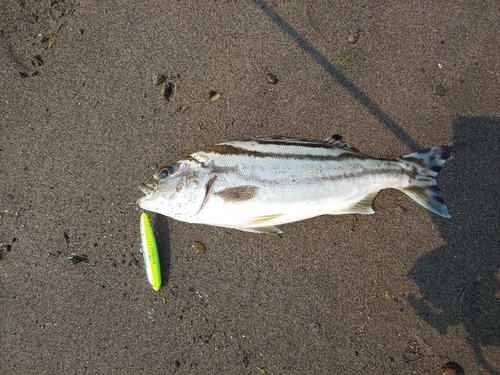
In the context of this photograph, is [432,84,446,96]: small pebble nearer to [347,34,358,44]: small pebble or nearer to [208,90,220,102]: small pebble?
[347,34,358,44]: small pebble

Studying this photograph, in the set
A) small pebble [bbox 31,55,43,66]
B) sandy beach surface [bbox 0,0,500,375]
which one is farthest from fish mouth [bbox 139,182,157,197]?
small pebble [bbox 31,55,43,66]

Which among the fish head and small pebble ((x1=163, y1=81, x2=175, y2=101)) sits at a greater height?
small pebble ((x1=163, y1=81, x2=175, y2=101))

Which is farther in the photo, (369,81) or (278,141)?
(369,81)

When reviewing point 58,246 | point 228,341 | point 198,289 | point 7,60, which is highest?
point 7,60

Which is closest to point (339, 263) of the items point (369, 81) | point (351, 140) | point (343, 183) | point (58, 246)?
point (343, 183)

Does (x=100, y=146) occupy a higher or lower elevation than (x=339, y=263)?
higher

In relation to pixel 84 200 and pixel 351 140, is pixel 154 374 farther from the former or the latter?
pixel 351 140
